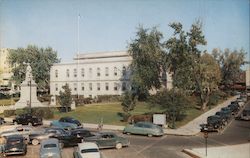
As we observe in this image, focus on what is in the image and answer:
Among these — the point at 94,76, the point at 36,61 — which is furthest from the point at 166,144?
the point at 36,61

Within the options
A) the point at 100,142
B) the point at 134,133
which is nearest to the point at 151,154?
the point at 100,142

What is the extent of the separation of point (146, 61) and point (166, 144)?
41438 millimetres

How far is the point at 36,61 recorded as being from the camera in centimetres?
8688

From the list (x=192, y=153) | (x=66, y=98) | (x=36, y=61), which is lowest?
(x=192, y=153)

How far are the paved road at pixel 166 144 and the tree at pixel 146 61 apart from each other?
30696 mm

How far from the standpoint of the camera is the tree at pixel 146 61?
6825cm

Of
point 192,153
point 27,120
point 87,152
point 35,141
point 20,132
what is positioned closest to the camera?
point 87,152

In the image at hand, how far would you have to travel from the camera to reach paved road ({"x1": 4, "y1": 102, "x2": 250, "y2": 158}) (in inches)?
1009

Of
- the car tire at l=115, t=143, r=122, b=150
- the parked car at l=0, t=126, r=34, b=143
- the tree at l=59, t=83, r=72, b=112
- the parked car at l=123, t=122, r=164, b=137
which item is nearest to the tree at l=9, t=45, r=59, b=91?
the tree at l=59, t=83, r=72, b=112

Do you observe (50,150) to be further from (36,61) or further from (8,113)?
(36,61)

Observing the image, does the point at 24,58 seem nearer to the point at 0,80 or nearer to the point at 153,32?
the point at 0,80

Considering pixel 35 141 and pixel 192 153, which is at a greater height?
pixel 35 141

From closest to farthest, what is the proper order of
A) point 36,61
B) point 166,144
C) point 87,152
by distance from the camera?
point 87,152
point 166,144
point 36,61

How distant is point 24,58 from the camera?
83188 mm
